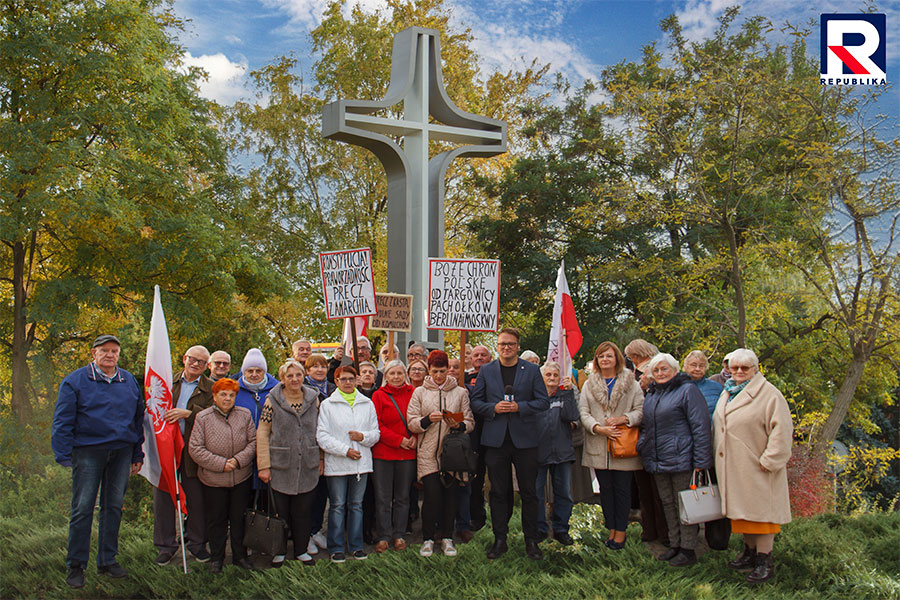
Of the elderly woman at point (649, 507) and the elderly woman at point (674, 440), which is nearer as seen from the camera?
the elderly woman at point (674, 440)

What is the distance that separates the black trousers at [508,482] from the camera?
761 centimetres

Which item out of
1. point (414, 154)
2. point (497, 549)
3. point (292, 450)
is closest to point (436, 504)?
point (497, 549)

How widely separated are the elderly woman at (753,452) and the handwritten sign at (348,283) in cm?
430

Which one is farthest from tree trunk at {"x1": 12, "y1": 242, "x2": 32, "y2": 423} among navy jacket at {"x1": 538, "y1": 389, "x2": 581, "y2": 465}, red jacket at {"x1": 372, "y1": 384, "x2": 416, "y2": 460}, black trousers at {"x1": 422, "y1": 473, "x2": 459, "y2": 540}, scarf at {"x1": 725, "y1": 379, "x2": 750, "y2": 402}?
scarf at {"x1": 725, "y1": 379, "x2": 750, "y2": 402}

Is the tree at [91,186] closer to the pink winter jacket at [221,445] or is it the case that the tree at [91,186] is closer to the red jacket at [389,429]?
the pink winter jacket at [221,445]

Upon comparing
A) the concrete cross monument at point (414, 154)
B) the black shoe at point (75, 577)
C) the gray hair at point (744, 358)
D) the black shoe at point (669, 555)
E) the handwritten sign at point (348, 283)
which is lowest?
the black shoe at point (75, 577)

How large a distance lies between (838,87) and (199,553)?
15.6 meters

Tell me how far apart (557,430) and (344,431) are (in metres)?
1.92

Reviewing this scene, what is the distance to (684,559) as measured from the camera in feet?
24.5

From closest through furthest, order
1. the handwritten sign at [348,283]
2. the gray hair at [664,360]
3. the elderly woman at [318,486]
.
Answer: the gray hair at [664,360]
the elderly woman at [318,486]
the handwritten sign at [348,283]

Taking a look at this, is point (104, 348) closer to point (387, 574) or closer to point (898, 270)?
point (387, 574)

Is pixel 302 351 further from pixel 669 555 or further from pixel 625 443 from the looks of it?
pixel 669 555

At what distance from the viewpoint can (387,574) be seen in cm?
735

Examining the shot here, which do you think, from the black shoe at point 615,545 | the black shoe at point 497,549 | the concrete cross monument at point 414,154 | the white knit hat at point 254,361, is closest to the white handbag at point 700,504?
the black shoe at point 615,545
